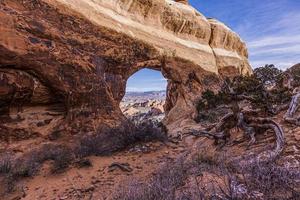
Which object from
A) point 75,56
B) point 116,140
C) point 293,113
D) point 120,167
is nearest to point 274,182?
point 120,167

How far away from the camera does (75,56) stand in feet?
36.7

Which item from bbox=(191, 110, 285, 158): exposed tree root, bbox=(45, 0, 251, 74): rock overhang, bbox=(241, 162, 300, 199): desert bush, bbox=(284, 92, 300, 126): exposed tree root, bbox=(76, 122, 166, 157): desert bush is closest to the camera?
bbox=(241, 162, 300, 199): desert bush

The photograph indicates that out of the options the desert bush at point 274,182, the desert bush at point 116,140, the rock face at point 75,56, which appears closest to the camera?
the desert bush at point 274,182

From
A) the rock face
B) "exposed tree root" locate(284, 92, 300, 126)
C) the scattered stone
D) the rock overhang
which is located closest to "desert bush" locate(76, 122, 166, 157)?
the scattered stone

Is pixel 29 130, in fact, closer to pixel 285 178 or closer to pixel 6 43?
pixel 6 43

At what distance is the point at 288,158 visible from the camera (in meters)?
5.35

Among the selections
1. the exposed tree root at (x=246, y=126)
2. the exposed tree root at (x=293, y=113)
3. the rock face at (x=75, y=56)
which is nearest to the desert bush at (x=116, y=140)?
the exposed tree root at (x=246, y=126)

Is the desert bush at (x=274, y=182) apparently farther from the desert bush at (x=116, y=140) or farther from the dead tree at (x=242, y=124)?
the desert bush at (x=116, y=140)

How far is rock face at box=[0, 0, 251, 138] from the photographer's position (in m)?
9.76

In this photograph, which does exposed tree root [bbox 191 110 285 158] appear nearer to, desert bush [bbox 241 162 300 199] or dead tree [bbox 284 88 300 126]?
dead tree [bbox 284 88 300 126]

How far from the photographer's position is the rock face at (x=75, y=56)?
9.76m

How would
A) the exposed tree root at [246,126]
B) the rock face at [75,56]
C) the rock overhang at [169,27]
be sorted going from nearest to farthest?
the exposed tree root at [246,126]
the rock face at [75,56]
the rock overhang at [169,27]

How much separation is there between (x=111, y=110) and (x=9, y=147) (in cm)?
435

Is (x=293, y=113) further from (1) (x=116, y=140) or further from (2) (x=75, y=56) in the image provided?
(2) (x=75, y=56)
